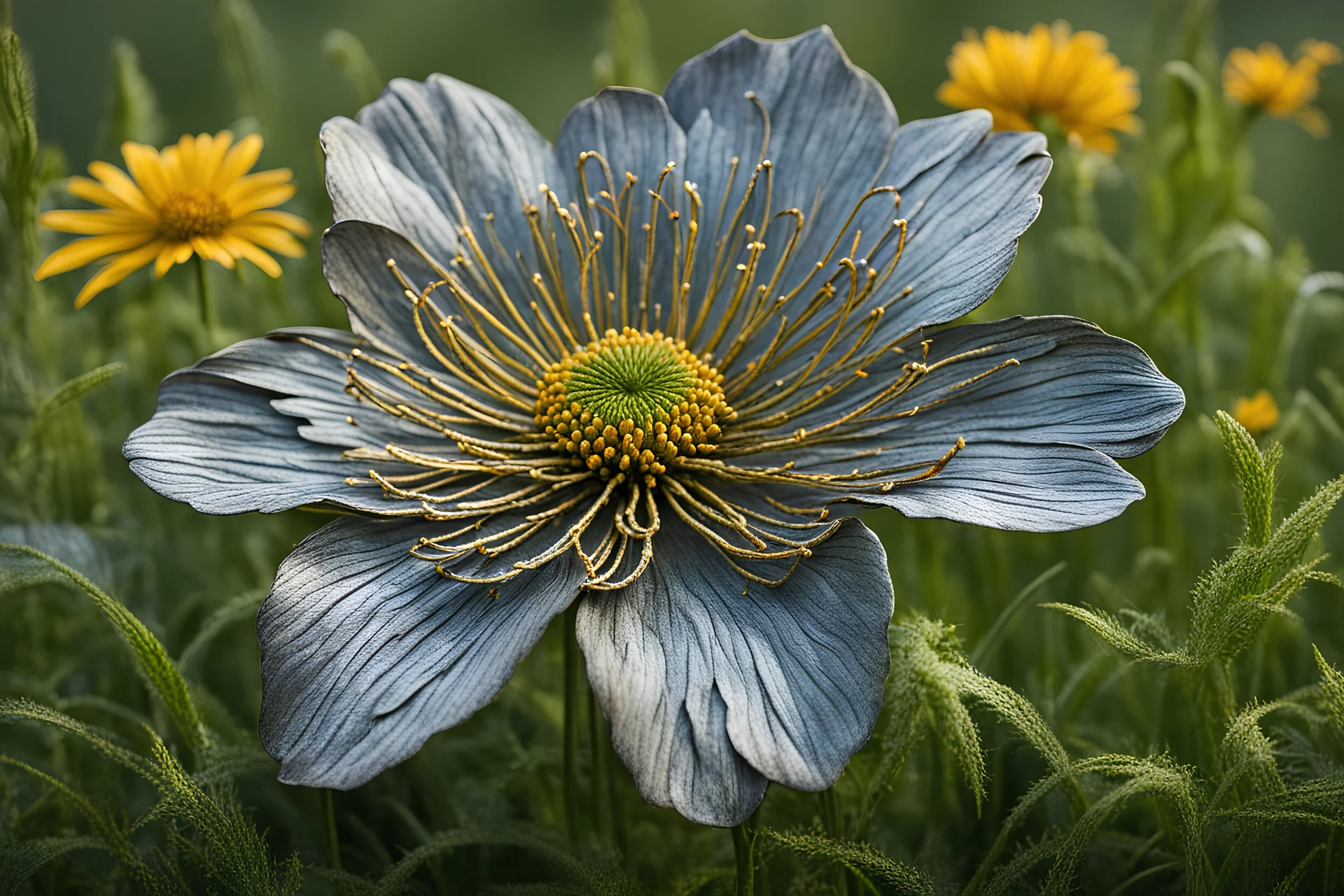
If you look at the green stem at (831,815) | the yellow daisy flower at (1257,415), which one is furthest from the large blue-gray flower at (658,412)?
the yellow daisy flower at (1257,415)

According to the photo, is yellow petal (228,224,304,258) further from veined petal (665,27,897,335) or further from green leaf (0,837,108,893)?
green leaf (0,837,108,893)

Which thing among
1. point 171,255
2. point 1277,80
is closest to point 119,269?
point 171,255

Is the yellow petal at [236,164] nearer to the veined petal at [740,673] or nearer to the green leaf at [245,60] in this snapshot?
the green leaf at [245,60]

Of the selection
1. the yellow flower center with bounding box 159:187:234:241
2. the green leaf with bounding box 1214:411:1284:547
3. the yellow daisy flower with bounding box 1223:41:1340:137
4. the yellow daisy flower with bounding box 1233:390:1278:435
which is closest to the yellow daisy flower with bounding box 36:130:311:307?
the yellow flower center with bounding box 159:187:234:241

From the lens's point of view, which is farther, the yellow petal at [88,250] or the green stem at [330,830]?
the yellow petal at [88,250]

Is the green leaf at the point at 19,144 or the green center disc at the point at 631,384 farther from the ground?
the green leaf at the point at 19,144

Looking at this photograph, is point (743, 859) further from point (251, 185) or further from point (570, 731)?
point (251, 185)
